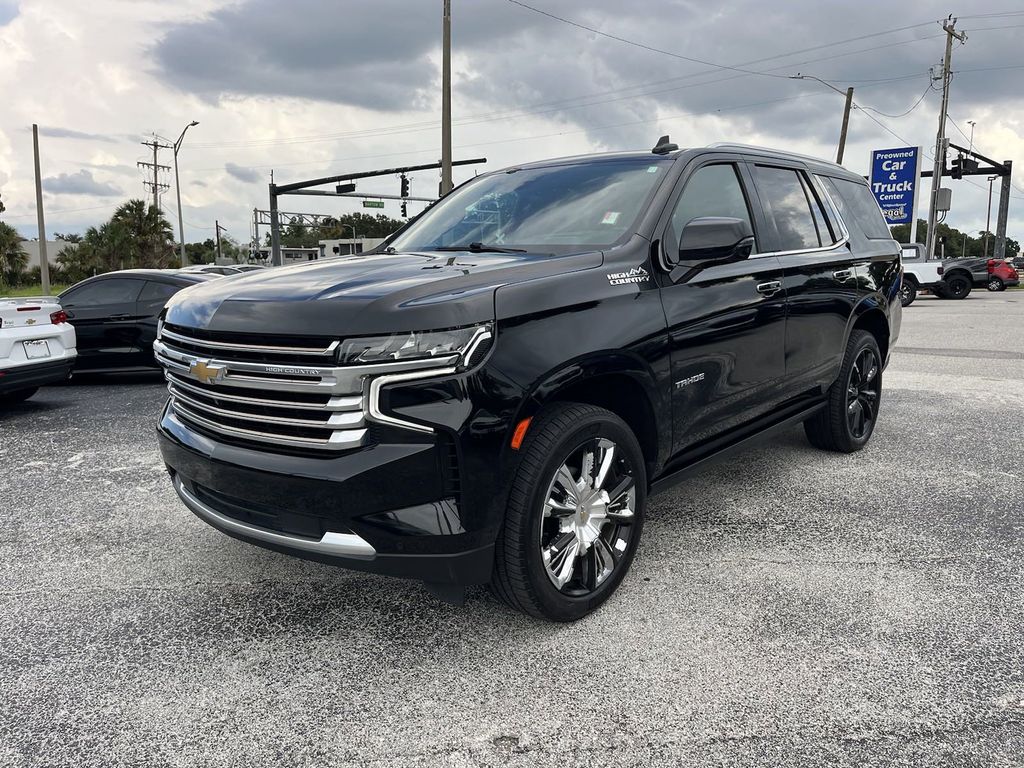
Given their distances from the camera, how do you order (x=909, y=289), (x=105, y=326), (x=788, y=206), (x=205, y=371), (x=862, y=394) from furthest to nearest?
(x=909, y=289) < (x=105, y=326) < (x=862, y=394) < (x=788, y=206) < (x=205, y=371)

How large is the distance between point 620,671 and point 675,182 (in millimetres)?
2239

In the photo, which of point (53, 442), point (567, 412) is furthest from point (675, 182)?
point (53, 442)

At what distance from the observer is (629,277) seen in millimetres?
3303

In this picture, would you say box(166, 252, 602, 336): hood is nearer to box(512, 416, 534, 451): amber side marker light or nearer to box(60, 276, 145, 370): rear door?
box(512, 416, 534, 451): amber side marker light

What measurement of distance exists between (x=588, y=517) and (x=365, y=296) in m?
1.23

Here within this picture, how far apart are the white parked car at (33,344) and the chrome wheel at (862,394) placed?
22.9 feet

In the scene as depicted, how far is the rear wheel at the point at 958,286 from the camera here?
2608 centimetres

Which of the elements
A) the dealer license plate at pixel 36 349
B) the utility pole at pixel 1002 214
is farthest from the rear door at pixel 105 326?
the utility pole at pixel 1002 214

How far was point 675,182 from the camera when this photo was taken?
375 centimetres

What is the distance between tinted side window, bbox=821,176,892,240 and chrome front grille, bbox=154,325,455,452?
12.6 feet

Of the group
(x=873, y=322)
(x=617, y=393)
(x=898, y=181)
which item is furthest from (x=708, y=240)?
(x=898, y=181)

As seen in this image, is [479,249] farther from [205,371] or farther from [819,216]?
[819,216]

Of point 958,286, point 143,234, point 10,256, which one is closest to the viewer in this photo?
point 958,286

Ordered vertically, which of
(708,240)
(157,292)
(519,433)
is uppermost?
(708,240)
